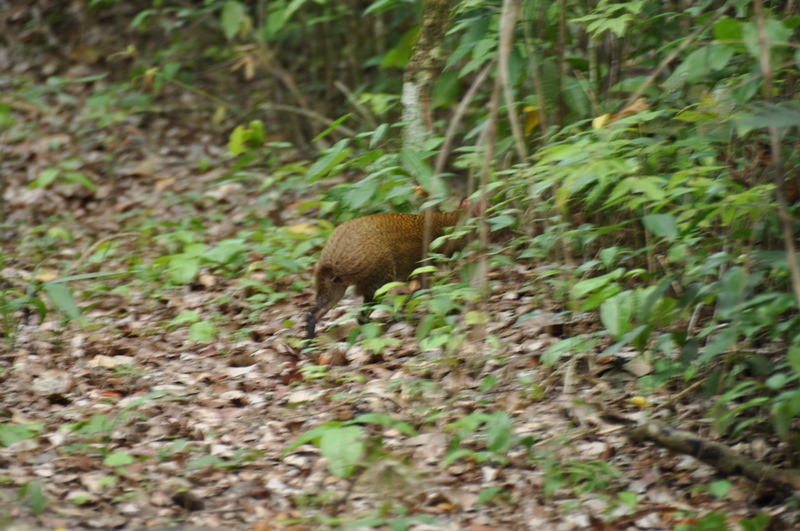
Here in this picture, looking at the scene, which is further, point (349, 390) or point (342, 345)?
point (342, 345)

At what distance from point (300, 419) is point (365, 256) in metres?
1.35

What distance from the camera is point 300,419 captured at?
4.12 m

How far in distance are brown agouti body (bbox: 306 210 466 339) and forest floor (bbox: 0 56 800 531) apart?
8.7 inches

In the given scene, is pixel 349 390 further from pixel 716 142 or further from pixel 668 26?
pixel 668 26

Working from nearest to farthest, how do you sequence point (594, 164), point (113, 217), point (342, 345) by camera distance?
point (594, 164), point (342, 345), point (113, 217)

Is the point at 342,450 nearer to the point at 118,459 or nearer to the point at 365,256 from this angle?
the point at 118,459

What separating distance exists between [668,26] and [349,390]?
2.99 metres

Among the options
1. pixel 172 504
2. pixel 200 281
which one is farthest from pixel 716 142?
pixel 200 281

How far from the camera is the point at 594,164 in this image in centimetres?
342

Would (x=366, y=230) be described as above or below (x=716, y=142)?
below

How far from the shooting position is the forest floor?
335cm

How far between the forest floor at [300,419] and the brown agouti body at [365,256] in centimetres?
22

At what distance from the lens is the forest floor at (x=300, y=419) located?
3348 mm

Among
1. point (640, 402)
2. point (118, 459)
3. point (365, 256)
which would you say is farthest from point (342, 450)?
point (365, 256)
